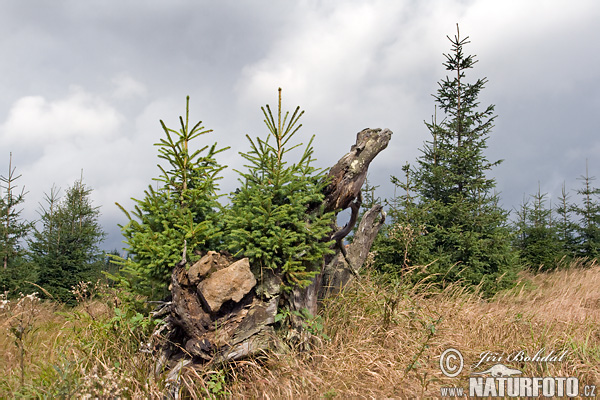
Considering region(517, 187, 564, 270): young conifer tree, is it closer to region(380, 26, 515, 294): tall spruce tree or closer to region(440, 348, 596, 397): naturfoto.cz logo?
region(380, 26, 515, 294): tall spruce tree

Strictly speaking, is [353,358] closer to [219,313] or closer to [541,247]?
[219,313]

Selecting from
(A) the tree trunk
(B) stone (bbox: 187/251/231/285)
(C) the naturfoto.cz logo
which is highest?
(B) stone (bbox: 187/251/231/285)

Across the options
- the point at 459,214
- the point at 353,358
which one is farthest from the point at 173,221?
the point at 459,214

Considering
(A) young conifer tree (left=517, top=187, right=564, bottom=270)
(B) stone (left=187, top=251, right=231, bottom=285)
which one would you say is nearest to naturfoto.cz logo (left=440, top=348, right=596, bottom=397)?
(B) stone (left=187, top=251, right=231, bottom=285)

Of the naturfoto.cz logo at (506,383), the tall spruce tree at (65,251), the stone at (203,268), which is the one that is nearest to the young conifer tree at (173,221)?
the stone at (203,268)

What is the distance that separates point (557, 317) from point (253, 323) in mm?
5602

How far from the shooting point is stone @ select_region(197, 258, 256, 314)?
4875 mm

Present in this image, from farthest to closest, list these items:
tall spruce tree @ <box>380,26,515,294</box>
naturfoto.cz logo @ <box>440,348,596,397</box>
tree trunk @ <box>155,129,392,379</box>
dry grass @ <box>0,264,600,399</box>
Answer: tall spruce tree @ <box>380,26,515,294</box>, tree trunk @ <box>155,129,392,379</box>, naturfoto.cz logo @ <box>440,348,596,397</box>, dry grass @ <box>0,264,600,399</box>

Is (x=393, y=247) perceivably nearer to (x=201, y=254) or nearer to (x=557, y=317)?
(x=557, y=317)

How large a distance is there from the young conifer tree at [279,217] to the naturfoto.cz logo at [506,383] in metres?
2.03

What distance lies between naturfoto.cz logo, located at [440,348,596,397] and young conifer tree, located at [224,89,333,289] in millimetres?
2032

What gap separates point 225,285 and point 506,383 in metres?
3.52

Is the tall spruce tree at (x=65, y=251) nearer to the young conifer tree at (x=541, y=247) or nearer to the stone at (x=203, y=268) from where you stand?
the stone at (x=203, y=268)

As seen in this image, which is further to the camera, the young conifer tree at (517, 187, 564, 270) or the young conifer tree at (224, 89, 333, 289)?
the young conifer tree at (517, 187, 564, 270)
